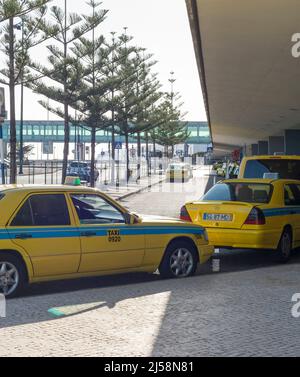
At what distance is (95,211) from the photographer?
9320 millimetres

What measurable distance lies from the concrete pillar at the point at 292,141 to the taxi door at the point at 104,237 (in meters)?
30.2

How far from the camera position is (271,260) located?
1211 centimetres

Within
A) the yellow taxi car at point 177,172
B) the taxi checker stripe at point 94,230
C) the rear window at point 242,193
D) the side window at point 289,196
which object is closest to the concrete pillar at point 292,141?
the yellow taxi car at point 177,172

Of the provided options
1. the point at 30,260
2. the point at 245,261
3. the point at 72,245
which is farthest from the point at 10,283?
the point at 245,261

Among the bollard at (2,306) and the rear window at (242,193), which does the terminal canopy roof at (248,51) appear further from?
the bollard at (2,306)

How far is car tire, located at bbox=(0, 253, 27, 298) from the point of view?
8234mm

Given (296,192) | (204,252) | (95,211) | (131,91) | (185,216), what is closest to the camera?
(95,211)

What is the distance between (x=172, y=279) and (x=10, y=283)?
2537mm

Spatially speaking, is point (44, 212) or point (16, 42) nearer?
point (44, 212)

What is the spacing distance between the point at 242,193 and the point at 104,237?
378cm

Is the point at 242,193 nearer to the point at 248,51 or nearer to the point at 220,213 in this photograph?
the point at 220,213

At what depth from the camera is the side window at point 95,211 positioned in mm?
9102

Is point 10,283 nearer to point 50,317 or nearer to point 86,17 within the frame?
point 50,317

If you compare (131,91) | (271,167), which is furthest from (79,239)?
(131,91)
